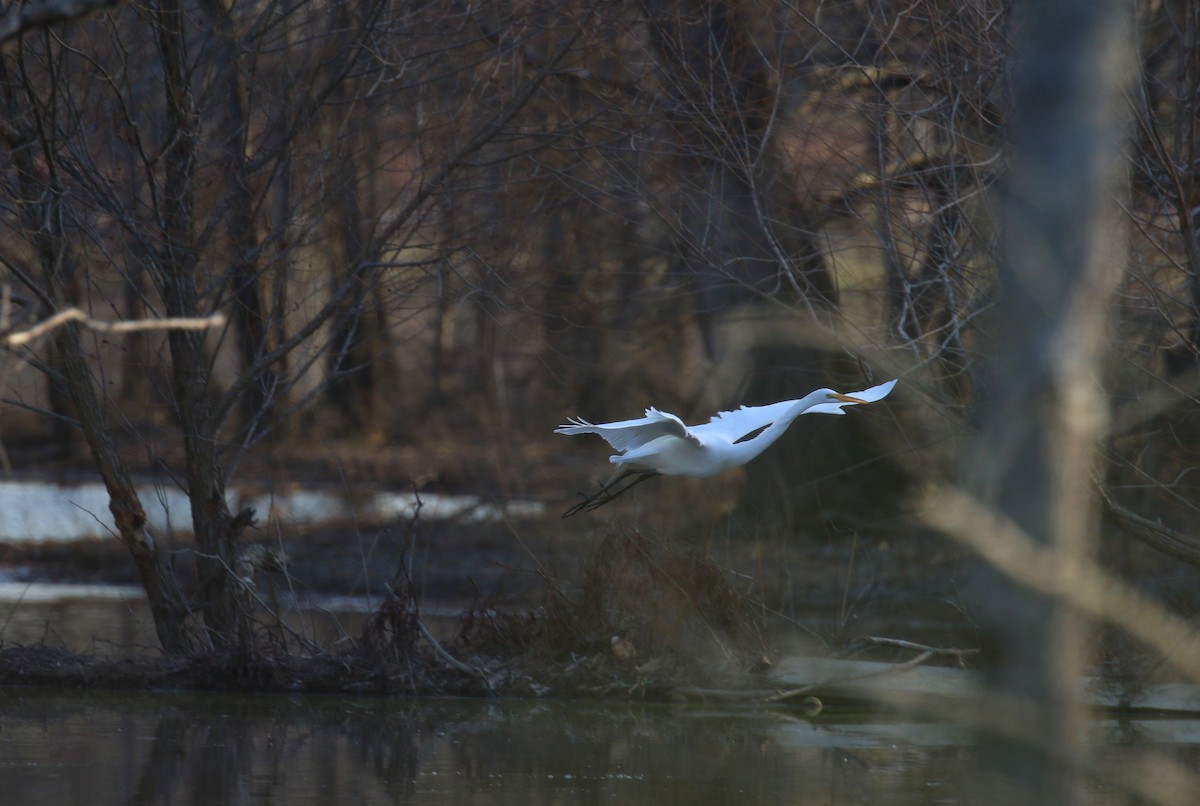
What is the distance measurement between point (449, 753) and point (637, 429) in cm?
216

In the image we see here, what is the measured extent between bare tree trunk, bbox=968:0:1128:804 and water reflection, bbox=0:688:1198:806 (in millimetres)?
4697

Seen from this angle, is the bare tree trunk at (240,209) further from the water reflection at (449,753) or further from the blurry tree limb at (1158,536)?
the blurry tree limb at (1158,536)

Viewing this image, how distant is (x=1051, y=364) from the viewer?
8.30 feet

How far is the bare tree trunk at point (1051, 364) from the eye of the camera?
2.55 m

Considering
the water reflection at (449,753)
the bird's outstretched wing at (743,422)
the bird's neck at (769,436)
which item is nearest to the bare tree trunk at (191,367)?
the water reflection at (449,753)

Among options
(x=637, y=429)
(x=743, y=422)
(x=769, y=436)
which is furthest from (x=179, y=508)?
(x=769, y=436)

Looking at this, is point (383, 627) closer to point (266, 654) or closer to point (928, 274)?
point (266, 654)

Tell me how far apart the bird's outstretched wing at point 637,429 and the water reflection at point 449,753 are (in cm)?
182

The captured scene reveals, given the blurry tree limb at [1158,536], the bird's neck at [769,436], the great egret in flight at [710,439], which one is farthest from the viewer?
the blurry tree limb at [1158,536]

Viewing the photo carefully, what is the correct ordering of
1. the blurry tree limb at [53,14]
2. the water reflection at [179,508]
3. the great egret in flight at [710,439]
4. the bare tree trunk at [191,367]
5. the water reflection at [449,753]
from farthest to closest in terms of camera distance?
the water reflection at [179,508]
the bare tree trunk at [191,367]
the great egret in flight at [710,439]
the water reflection at [449,753]
the blurry tree limb at [53,14]

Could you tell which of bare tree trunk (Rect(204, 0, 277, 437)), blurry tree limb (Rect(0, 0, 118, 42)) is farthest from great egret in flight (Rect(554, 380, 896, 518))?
blurry tree limb (Rect(0, 0, 118, 42))

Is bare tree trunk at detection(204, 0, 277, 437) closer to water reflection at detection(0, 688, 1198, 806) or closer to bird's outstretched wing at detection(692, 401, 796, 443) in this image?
water reflection at detection(0, 688, 1198, 806)

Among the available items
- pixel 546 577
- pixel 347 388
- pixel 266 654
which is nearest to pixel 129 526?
pixel 266 654

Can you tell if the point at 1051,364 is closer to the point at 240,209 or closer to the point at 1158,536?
the point at 1158,536
